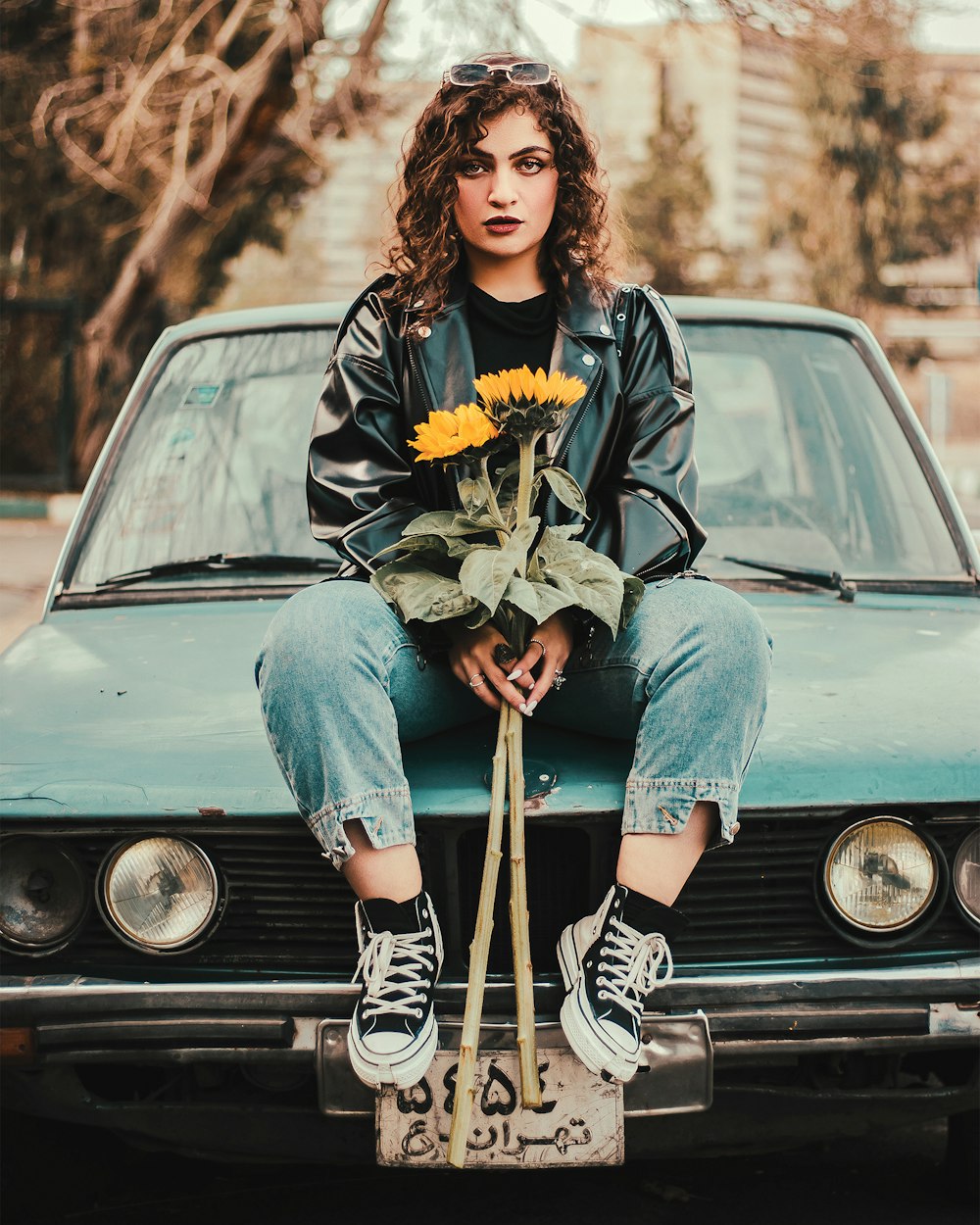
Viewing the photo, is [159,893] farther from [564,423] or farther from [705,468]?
[705,468]

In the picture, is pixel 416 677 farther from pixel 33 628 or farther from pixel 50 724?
pixel 33 628

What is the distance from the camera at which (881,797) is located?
7.86ft

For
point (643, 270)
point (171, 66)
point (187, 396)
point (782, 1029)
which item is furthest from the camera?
point (643, 270)

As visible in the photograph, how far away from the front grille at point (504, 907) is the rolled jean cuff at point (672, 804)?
0.11 meters

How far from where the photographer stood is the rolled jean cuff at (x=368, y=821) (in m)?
2.30

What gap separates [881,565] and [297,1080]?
182 cm

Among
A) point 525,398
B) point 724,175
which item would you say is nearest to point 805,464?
point 525,398

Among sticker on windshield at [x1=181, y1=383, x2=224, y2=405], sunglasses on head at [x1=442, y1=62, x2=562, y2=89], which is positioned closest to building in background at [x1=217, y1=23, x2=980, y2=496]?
sunglasses on head at [x1=442, y1=62, x2=562, y2=89]

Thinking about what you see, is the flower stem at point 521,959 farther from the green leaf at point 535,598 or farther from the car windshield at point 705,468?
the car windshield at point 705,468

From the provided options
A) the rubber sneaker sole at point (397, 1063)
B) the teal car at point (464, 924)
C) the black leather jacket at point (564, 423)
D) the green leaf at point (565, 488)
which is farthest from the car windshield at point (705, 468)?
the rubber sneaker sole at point (397, 1063)

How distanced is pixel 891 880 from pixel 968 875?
133 mm

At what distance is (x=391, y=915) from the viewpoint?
7.61 feet

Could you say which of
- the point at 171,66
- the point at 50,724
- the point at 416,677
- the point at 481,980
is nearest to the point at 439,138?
the point at 416,677

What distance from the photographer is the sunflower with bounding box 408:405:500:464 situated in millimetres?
2318
